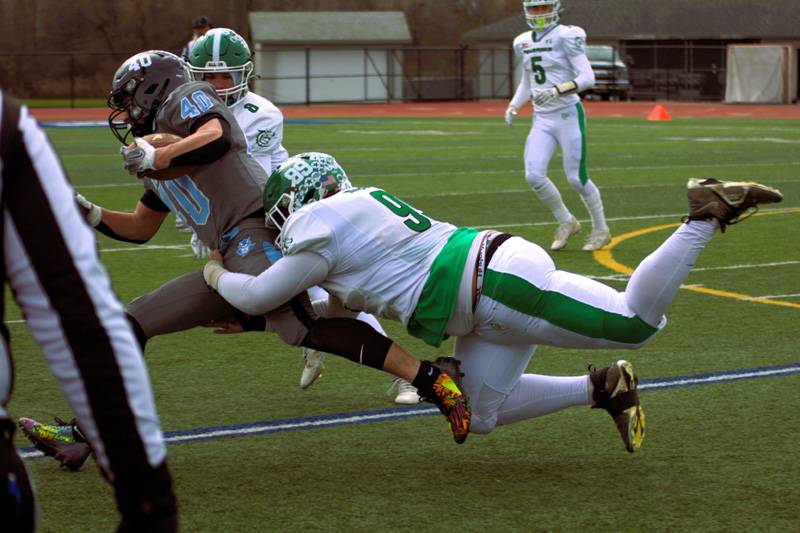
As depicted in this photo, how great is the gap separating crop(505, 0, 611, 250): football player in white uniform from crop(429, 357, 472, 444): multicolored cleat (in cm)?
636

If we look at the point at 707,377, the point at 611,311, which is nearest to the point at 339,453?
the point at 611,311

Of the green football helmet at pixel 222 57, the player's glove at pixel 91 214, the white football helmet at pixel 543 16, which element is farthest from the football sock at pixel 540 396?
the white football helmet at pixel 543 16

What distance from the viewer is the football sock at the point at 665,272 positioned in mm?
4766

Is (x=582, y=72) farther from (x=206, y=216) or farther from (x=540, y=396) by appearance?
(x=540, y=396)

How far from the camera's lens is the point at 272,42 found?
156ft

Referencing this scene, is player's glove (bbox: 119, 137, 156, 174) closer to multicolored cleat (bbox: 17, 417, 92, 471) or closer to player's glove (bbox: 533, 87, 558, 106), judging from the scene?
multicolored cleat (bbox: 17, 417, 92, 471)

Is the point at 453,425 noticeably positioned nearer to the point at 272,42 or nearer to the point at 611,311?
the point at 611,311

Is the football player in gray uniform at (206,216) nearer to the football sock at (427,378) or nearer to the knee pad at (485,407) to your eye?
the football sock at (427,378)

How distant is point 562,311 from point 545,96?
678 cm

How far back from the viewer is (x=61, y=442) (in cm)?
509

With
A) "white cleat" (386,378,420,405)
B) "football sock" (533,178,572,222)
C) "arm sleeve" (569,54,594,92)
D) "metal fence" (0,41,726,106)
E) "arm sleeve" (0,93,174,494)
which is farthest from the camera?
"metal fence" (0,41,726,106)

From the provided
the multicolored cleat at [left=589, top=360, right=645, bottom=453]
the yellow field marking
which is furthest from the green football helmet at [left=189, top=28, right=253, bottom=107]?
the yellow field marking

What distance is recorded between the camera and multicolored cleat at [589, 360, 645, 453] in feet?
16.1

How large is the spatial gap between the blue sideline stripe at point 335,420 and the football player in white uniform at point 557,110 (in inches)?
182
